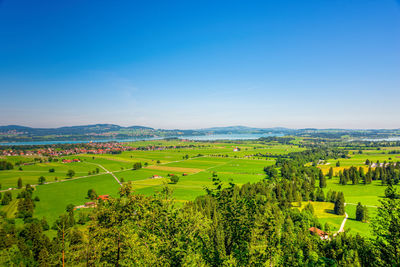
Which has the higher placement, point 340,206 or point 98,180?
point 340,206

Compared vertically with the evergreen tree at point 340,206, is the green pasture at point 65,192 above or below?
below

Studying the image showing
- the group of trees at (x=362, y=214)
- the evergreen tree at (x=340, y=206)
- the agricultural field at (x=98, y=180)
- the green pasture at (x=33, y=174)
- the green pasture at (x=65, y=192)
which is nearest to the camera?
the group of trees at (x=362, y=214)

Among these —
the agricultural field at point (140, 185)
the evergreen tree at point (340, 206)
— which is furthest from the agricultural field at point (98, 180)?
the evergreen tree at point (340, 206)

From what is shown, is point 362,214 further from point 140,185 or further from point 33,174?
point 33,174

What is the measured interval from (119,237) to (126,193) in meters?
3.75

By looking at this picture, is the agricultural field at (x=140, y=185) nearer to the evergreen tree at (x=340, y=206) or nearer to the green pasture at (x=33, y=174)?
the green pasture at (x=33, y=174)

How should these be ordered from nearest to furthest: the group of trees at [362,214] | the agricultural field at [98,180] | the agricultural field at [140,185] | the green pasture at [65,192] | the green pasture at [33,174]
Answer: the group of trees at [362,214] < the agricultural field at [140,185] < the green pasture at [65,192] < the agricultural field at [98,180] < the green pasture at [33,174]

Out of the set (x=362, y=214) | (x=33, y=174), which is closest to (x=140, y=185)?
(x=33, y=174)

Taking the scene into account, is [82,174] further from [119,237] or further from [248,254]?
[248,254]

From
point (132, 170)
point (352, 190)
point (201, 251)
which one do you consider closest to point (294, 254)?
point (201, 251)

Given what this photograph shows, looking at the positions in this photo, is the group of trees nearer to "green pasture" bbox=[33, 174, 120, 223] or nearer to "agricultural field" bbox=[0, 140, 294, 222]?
"agricultural field" bbox=[0, 140, 294, 222]

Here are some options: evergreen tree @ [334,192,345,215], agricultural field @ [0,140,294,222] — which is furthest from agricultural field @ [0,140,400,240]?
evergreen tree @ [334,192,345,215]

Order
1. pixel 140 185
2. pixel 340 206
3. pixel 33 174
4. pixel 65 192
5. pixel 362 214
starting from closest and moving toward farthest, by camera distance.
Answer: pixel 362 214, pixel 340 206, pixel 65 192, pixel 140 185, pixel 33 174

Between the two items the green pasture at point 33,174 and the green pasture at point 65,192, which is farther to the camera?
the green pasture at point 33,174
